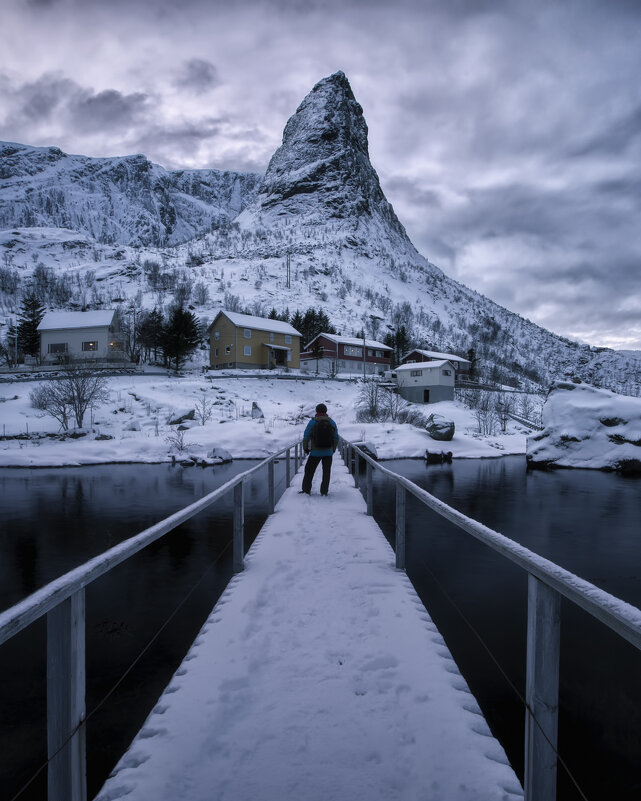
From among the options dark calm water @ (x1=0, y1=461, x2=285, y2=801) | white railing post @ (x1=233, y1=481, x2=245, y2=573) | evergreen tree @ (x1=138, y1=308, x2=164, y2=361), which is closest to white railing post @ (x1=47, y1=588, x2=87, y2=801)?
dark calm water @ (x1=0, y1=461, x2=285, y2=801)

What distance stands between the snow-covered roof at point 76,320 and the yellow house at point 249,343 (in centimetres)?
1253

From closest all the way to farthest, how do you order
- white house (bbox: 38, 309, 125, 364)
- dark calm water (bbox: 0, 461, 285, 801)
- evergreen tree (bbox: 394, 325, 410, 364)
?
dark calm water (bbox: 0, 461, 285, 801) < white house (bbox: 38, 309, 125, 364) < evergreen tree (bbox: 394, 325, 410, 364)

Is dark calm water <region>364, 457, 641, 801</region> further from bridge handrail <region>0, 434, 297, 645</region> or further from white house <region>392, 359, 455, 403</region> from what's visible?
white house <region>392, 359, 455, 403</region>

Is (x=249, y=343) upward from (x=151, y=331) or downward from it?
downward

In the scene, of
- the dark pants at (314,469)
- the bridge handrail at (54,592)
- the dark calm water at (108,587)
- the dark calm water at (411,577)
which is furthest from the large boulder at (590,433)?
the bridge handrail at (54,592)

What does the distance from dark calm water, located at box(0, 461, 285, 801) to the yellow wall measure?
34130mm

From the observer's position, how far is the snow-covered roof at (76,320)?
174 feet

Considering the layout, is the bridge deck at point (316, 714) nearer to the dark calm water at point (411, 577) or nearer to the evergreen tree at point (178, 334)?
the dark calm water at point (411, 577)

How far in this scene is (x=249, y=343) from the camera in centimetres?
5397

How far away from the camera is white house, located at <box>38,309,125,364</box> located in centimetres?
5272

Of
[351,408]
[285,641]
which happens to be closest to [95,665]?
[285,641]

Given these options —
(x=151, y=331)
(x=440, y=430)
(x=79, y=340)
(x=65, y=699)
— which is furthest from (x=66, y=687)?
(x=151, y=331)

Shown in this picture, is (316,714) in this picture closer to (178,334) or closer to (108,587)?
(108,587)

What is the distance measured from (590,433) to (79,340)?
5221 centimetres
